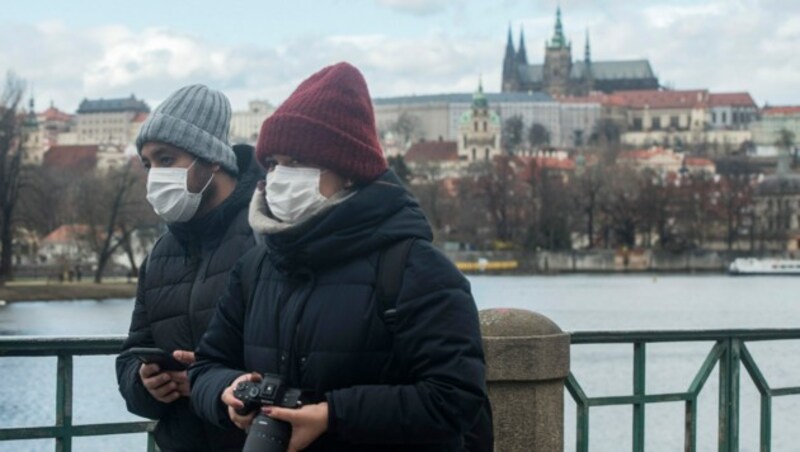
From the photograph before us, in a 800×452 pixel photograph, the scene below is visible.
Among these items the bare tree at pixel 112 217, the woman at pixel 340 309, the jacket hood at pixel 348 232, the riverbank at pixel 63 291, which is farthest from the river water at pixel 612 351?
the bare tree at pixel 112 217

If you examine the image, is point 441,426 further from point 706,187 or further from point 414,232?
point 706,187

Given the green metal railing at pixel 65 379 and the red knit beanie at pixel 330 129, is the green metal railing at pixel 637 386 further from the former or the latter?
the red knit beanie at pixel 330 129

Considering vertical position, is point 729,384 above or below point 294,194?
below

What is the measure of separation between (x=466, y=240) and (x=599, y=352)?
9447 centimetres

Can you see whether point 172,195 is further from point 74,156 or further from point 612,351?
point 74,156

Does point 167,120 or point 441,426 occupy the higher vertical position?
point 167,120

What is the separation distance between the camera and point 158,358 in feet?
15.1

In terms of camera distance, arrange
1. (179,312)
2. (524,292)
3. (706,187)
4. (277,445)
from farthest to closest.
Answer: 1. (706,187)
2. (524,292)
3. (179,312)
4. (277,445)

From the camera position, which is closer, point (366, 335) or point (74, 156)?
point (366, 335)

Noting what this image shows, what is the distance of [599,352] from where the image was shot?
27.5 metres

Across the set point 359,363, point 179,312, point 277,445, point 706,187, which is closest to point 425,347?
point 359,363

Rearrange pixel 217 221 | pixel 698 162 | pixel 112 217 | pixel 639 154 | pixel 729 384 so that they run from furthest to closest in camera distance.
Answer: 1. pixel 639 154
2. pixel 698 162
3. pixel 112 217
4. pixel 729 384
5. pixel 217 221

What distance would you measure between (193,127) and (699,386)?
3.49 m

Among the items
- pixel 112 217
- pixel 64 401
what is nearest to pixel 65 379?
pixel 64 401
